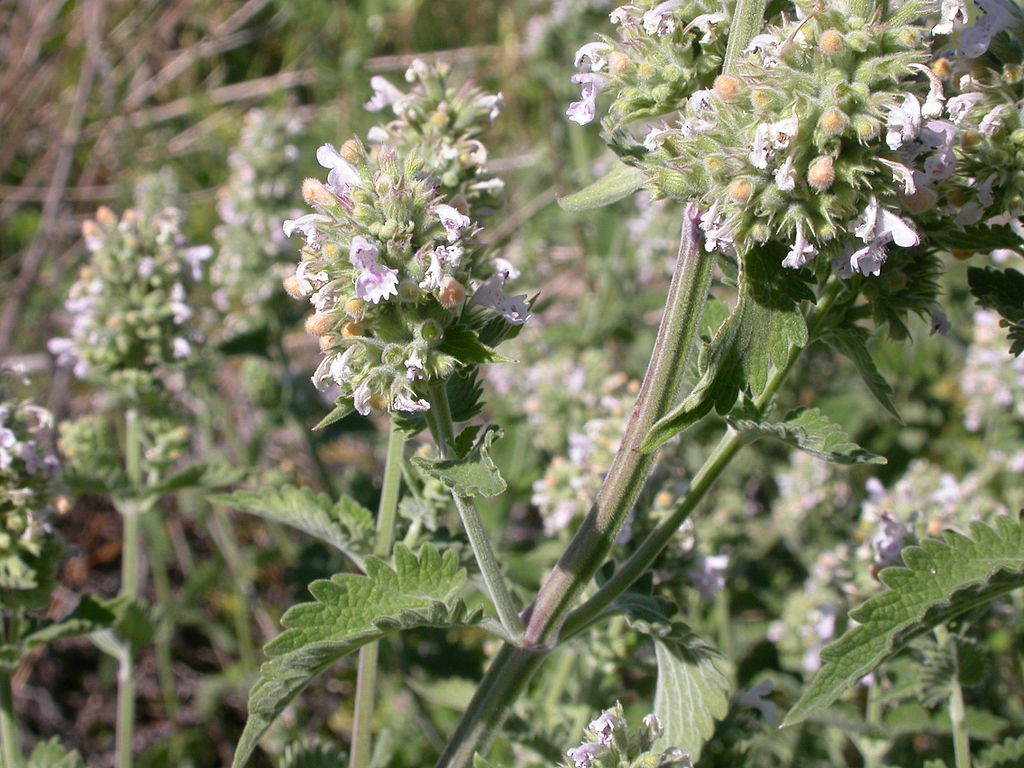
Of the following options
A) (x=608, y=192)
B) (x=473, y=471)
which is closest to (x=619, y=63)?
(x=608, y=192)

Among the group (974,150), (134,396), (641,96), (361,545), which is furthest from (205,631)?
(974,150)

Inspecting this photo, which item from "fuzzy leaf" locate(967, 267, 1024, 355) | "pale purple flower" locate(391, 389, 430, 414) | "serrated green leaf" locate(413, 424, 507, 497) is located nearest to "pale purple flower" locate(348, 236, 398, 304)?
"pale purple flower" locate(391, 389, 430, 414)

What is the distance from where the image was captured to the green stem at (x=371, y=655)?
2920 mm

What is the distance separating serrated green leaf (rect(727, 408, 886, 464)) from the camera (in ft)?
7.20

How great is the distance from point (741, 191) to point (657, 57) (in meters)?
0.56

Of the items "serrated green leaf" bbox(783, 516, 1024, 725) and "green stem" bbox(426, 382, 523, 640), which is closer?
"serrated green leaf" bbox(783, 516, 1024, 725)

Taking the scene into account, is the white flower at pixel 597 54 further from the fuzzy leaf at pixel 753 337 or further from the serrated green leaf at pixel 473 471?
the serrated green leaf at pixel 473 471

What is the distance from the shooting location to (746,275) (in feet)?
6.99

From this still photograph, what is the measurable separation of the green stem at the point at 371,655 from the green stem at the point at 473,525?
48 cm

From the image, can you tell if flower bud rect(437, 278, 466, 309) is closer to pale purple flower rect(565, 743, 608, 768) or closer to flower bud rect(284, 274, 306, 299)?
flower bud rect(284, 274, 306, 299)

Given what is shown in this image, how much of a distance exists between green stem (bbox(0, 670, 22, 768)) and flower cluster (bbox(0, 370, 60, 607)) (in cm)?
27

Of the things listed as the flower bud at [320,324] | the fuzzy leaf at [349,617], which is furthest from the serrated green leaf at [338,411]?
the fuzzy leaf at [349,617]

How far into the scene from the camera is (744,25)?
218cm

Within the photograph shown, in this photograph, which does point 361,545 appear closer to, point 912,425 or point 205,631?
point 205,631
